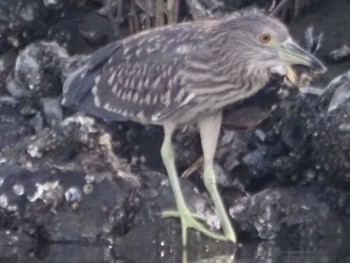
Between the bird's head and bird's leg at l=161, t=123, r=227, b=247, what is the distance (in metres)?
0.64

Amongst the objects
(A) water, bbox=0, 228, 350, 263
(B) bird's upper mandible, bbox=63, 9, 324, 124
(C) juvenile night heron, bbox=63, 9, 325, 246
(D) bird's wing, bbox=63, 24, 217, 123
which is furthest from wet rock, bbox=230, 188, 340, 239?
(D) bird's wing, bbox=63, 24, 217, 123

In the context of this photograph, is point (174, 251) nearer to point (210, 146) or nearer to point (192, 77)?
point (210, 146)

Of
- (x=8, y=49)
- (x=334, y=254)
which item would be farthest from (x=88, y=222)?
(x=8, y=49)

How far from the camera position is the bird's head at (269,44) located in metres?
8.34

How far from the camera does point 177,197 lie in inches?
337

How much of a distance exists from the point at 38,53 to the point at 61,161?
127 centimetres

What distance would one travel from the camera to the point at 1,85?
1030 cm

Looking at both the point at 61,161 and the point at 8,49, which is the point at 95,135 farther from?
the point at 8,49

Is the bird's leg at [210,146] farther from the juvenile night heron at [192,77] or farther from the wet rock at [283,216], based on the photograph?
the wet rock at [283,216]

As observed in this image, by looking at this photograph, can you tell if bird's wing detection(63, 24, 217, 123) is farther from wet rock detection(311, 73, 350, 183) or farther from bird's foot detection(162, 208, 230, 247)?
wet rock detection(311, 73, 350, 183)

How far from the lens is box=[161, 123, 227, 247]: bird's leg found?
27.9 feet

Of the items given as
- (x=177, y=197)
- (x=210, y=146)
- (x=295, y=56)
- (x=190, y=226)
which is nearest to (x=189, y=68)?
(x=210, y=146)

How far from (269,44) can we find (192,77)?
1.59 ft

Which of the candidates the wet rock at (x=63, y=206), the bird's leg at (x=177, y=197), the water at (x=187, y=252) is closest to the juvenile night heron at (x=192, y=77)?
the bird's leg at (x=177, y=197)
